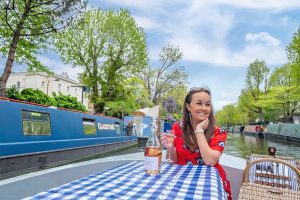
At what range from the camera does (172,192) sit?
129 centimetres

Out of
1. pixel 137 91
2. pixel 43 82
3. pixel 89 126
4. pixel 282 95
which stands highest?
pixel 43 82

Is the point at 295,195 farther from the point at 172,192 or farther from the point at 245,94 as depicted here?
the point at 245,94

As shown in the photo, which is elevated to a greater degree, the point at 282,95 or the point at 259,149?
the point at 282,95

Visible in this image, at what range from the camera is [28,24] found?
1279 centimetres

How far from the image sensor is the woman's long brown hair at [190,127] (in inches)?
93.7

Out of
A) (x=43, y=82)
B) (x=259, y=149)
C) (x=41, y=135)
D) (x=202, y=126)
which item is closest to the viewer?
(x=202, y=126)

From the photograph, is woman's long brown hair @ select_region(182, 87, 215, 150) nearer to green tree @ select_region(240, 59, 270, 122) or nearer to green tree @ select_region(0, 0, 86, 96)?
green tree @ select_region(0, 0, 86, 96)

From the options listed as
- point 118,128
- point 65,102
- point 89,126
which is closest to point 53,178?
point 89,126

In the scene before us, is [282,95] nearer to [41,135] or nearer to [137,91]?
[137,91]

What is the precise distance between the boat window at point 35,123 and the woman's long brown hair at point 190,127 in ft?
21.4

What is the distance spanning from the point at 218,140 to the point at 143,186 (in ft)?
3.49

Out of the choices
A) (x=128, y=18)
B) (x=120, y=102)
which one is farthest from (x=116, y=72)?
(x=128, y=18)

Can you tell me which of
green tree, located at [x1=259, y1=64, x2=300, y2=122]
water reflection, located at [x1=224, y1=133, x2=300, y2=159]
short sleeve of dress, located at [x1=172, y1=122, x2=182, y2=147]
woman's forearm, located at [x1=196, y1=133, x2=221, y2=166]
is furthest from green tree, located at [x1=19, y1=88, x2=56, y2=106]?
green tree, located at [x1=259, y1=64, x2=300, y2=122]

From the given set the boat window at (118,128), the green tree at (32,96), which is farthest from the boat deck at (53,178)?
the boat window at (118,128)
